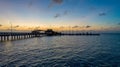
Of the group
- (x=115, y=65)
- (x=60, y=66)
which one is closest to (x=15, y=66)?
(x=60, y=66)

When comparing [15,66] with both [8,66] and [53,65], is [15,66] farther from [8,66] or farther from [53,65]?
[53,65]

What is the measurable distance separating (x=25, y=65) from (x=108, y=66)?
1124 cm

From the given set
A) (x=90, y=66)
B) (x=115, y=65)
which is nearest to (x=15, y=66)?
(x=90, y=66)

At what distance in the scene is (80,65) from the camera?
16703mm

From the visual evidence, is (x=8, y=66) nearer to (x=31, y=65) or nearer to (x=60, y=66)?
(x=31, y=65)

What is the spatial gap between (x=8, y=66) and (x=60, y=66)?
267 inches

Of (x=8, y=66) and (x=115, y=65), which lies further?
(x=115, y=65)

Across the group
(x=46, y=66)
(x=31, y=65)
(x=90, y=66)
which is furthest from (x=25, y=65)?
(x=90, y=66)

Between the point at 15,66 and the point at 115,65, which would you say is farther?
the point at 115,65

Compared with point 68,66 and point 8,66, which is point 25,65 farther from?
point 68,66

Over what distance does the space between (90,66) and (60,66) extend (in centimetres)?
401

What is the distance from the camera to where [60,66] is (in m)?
16.2

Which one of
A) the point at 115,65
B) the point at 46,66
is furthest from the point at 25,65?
the point at 115,65

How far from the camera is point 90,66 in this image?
16297 millimetres
